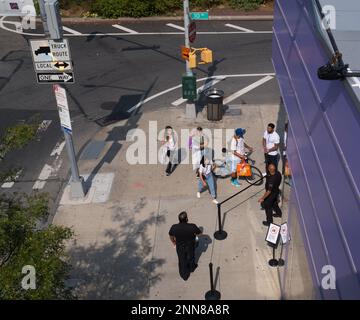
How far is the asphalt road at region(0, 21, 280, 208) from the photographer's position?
16.4 m

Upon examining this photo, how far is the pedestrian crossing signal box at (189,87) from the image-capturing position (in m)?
16.2

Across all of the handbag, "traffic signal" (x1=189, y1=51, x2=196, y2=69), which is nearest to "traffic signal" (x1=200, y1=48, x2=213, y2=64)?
"traffic signal" (x1=189, y1=51, x2=196, y2=69)

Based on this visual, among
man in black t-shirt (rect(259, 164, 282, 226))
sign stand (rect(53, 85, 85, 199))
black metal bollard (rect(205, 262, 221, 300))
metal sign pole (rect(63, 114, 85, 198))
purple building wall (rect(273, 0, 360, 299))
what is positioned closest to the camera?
purple building wall (rect(273, 0, 360, 299))

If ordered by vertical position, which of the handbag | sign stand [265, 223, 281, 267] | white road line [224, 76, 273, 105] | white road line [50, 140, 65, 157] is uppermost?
sign stand [265, 223, 281, 267]

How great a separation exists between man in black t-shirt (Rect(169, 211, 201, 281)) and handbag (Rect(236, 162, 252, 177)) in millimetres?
3582

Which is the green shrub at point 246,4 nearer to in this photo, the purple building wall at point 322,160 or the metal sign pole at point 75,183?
the metal sign pole at point 75,183

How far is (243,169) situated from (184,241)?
394 centimetres

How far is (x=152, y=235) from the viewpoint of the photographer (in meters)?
11.5

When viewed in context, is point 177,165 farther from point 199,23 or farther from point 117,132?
point 199,23

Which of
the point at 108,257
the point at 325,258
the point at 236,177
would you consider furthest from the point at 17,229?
the point at 236,177

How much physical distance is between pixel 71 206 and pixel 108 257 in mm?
2432

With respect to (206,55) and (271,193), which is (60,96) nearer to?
(271,193)

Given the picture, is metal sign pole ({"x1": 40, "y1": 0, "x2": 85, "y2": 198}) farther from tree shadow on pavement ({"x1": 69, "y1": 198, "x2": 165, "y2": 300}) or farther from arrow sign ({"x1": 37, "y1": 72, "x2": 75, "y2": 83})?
tree shadow on pavement ({"x1": 69, "y1": 198, "x2": 165, "y2": 300})

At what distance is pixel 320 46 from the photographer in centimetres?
675
